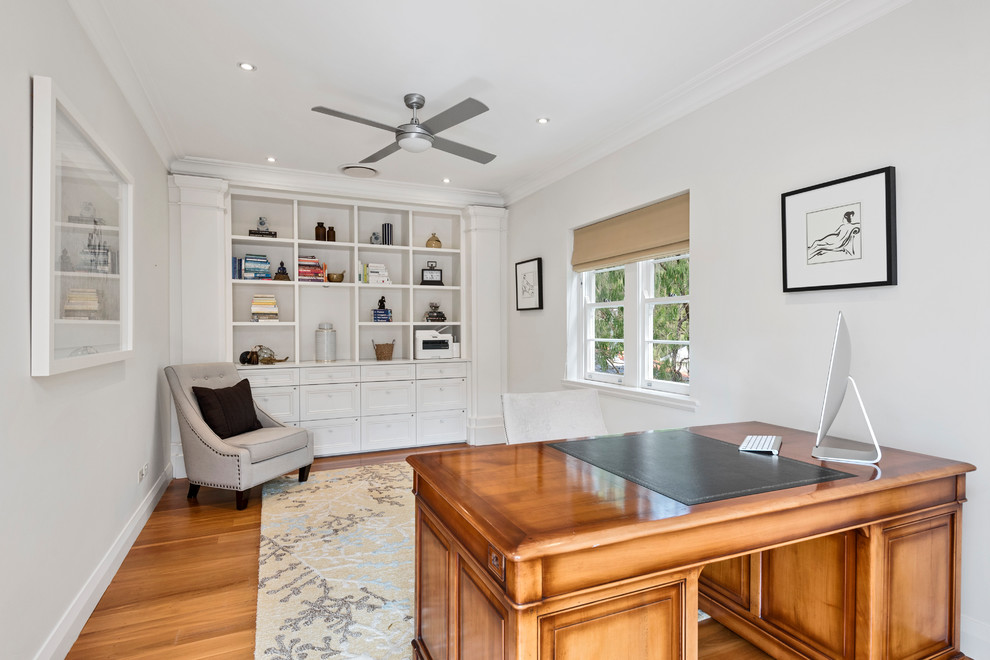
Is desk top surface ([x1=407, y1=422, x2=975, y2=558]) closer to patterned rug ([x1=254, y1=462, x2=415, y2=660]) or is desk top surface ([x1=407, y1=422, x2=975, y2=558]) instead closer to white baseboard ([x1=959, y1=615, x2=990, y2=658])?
white baseboard ([x1=959, y1=615, x2=990, y2=658])

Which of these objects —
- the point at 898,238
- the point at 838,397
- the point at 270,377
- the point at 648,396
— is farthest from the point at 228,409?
the point at 898,238

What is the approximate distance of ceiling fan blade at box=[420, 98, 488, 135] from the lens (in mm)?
2543

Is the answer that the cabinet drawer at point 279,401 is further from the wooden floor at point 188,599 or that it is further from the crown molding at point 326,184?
the crown molding at point 326,184

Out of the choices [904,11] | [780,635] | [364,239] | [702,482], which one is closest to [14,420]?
[702,482]

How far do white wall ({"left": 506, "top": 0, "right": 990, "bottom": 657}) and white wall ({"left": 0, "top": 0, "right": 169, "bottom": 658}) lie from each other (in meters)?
3.03

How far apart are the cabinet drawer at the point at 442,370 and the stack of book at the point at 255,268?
5.46 feet

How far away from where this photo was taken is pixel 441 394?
5.30 m

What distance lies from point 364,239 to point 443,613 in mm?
4406

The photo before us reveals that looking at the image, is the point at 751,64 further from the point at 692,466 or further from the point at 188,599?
the point at 188,599

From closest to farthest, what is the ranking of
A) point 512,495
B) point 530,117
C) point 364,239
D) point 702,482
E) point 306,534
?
point 512,495 < point 702,482 < point 306,534 < point 530,117 < point 364,239

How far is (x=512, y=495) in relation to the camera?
57.3 inches

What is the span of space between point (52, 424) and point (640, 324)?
3.22m

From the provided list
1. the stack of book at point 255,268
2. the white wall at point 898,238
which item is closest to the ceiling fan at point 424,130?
the white wall at point 898,238

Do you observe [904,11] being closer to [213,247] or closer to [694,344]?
[694,344]
